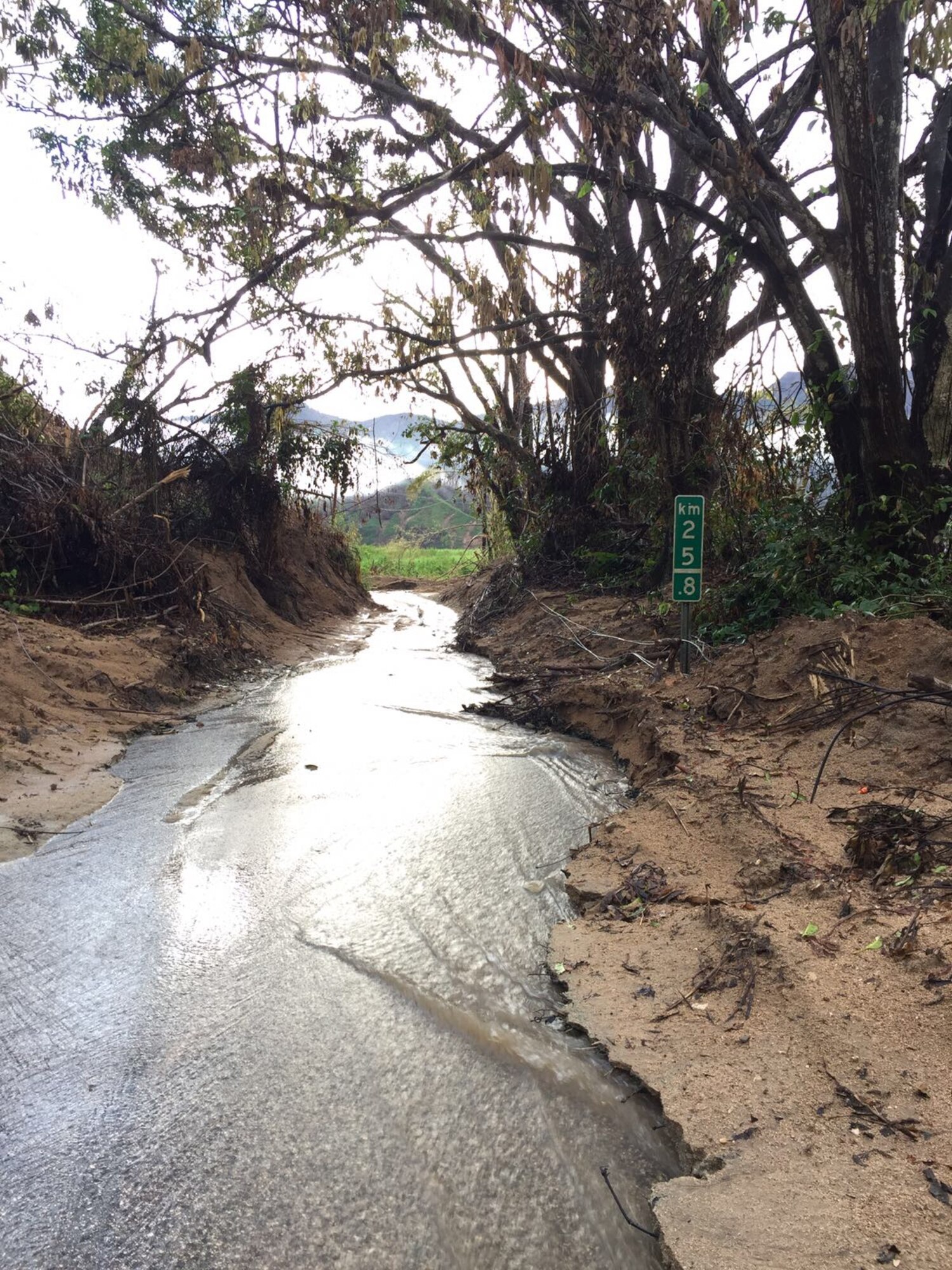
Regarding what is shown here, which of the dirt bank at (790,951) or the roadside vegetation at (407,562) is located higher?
the roadside vegetation at (407,562)

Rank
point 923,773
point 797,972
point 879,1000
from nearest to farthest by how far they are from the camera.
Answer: point 879,1000
point 797,972
point 923,773

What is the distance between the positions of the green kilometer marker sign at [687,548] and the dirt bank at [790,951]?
1.93 feet

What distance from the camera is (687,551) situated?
5.30m

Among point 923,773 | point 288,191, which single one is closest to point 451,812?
point 923,773

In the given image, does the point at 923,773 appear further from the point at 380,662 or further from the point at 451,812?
the point at 380,662

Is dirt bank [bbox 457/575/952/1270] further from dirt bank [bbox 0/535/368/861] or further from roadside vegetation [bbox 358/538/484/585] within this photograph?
roadside vegetation [bbox 358/538/484/585]

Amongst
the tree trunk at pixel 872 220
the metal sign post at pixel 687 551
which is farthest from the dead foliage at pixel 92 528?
the tree trunk at pixel 872 220

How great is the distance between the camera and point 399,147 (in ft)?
23.6

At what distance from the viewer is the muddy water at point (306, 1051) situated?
5.35 ft

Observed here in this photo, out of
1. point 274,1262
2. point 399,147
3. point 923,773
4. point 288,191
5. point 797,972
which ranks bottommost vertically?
point 274,1262

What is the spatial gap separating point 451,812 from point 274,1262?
2.49m

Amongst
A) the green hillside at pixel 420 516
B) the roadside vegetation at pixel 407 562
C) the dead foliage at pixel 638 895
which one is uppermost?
the green hillside at pixel 420 516

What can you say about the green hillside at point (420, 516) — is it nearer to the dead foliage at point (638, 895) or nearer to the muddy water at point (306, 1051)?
the muddy water at point (306, 1051)

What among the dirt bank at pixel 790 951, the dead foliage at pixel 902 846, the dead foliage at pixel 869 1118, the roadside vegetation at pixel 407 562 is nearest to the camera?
the dirt bank at pixel 790 951
